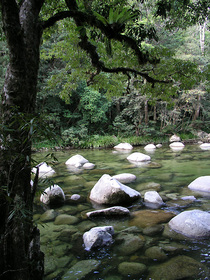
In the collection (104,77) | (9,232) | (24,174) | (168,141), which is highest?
(104,77)

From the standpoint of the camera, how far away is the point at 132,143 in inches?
640

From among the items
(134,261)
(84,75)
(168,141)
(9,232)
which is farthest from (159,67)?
(168,141)

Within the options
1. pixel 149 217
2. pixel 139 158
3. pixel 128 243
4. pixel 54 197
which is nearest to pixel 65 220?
pixel 54 197

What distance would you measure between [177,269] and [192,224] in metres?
0.94

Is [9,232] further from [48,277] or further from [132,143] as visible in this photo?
[132,143]

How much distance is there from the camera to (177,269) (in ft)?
7.43

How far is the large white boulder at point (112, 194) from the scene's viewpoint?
426cm

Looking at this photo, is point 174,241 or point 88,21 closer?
point 88,21

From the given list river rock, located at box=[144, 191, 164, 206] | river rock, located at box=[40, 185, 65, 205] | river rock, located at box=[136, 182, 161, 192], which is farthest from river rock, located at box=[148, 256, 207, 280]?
river rock, located at box=[136, 182, 161, 192]

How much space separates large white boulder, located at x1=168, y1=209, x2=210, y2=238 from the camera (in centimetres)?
296

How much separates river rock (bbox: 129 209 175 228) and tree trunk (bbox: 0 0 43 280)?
1977 mm

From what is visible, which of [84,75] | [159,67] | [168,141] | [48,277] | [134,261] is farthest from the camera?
[168,141]

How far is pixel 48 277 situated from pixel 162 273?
47.5 inches

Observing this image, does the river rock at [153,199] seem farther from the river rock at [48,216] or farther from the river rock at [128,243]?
the river rock at [48,216]
